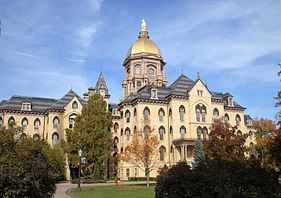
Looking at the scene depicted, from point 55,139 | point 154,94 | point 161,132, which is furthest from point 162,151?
point 55,139

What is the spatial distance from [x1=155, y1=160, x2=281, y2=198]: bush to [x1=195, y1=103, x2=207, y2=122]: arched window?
4096 cm

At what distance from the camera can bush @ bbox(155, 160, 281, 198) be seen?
41.8ft

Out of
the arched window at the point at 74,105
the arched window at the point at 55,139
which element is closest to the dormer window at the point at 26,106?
the arched window at the point at 55,139

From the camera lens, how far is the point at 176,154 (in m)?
51.4

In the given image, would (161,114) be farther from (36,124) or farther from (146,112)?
(36,124)

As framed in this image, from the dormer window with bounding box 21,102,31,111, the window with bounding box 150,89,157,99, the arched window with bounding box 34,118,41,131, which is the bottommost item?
the arched window with bounding box 34,118,41,131

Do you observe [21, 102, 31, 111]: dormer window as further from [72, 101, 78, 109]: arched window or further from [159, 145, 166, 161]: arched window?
[159, 145, 166, 161]: arched window

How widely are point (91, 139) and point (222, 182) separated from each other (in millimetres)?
35615

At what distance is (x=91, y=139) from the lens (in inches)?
1841

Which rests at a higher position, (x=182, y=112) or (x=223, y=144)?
(x=182, y=112)

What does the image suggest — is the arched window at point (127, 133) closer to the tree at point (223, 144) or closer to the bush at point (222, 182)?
the tree at point (223, 144)

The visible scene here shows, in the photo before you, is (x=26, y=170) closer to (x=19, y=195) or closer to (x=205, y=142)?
(x=19, y=195)

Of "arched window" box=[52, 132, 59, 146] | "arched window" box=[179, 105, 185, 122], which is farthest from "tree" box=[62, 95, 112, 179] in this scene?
"arched window" box=[179, 105, 185, 122]

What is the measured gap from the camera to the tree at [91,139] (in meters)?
46.8
